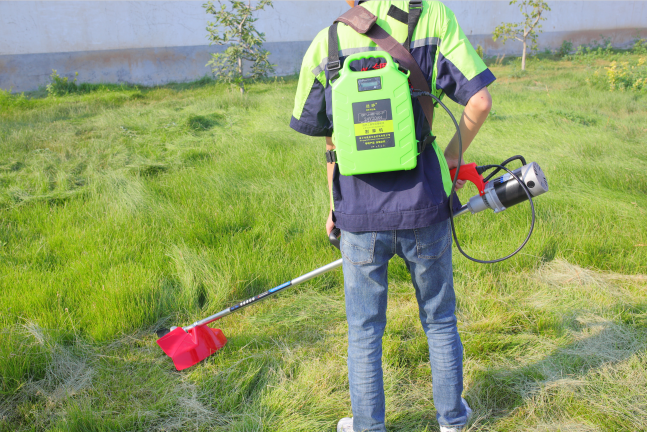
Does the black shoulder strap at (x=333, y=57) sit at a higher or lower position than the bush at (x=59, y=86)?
lower

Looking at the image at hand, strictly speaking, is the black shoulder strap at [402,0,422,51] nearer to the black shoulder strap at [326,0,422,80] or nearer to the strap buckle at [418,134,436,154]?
the black shoulder strap at [326,0,422,80]

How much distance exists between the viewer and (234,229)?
338 centimetres

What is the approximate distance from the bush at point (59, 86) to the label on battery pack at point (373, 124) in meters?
13.0

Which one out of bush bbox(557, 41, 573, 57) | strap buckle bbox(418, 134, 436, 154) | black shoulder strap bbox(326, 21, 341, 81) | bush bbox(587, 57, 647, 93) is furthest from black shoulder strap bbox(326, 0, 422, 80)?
bush bbox(557, 41, 573, 57)

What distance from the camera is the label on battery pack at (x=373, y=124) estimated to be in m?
1.27

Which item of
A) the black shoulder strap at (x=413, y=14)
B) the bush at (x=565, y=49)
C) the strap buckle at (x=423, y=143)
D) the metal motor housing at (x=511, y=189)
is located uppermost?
the bush at (x=565, y=49)

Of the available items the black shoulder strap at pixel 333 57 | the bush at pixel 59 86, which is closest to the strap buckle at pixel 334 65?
the black shoulder strap at pixel 333 57

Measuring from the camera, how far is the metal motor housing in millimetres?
1535

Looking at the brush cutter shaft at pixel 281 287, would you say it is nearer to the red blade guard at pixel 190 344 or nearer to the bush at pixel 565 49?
the red blade guard at pixel 190 344

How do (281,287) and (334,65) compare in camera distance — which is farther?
(281,287)

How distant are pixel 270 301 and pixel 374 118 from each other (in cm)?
171

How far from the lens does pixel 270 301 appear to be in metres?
2.69

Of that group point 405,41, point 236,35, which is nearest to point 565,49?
point 236,35

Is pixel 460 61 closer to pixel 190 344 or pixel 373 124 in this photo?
Answer: pixel 373 124
